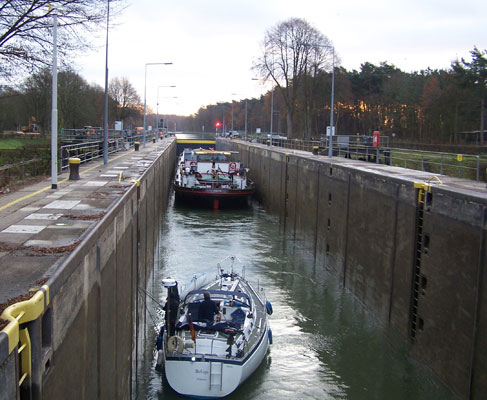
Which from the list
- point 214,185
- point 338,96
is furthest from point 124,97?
point 214,185

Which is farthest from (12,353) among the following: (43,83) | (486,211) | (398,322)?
(43,83)

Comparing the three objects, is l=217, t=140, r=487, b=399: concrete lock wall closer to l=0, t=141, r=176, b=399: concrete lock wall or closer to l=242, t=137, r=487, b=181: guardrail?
l=242, t=137, r=487, b=181: guardrail

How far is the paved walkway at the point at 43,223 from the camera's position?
750 cm

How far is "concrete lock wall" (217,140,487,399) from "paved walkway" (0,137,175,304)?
7.55 meters

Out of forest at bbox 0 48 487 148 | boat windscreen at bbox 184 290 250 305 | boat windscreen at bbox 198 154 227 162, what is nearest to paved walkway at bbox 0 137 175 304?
boat windscreen at bbox 184 290 250 305

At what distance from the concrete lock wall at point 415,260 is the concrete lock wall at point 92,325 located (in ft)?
21.9

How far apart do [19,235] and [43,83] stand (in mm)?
42306

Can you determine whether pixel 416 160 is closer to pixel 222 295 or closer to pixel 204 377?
pixel 222 295

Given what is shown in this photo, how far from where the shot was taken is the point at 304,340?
15719mm

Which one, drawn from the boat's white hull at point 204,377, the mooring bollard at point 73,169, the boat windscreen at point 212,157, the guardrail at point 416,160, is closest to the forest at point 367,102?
the mooring bollard at point 73,169

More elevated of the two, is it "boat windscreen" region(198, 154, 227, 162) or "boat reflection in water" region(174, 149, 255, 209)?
"boat windscreen" region(198, 154, 227, 162)

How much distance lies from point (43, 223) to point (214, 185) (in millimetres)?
29000

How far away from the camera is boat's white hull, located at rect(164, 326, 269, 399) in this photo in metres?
11.8

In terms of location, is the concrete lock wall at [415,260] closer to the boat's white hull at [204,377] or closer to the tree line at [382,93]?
the boat's white hull at [204,377]
